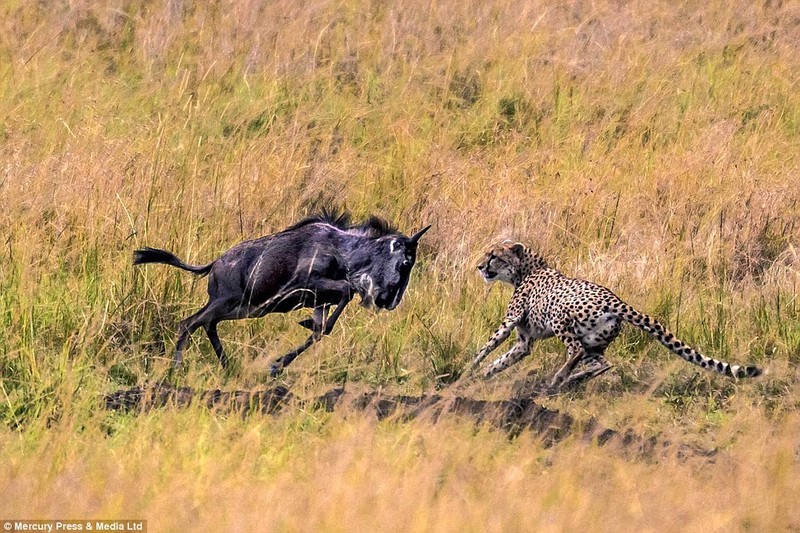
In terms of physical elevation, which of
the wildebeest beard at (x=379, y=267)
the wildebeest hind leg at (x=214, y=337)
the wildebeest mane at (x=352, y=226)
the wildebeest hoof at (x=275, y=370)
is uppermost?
the wildebeest mane at (x=352, y=226)

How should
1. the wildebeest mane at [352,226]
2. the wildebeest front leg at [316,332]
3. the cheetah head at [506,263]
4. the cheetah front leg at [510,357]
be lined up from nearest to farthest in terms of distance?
the wildebeest front leg at [316,332], the wildebeest mane at [352,226], the cheetah front leg at [510,357], the cheetah head at [506,263]

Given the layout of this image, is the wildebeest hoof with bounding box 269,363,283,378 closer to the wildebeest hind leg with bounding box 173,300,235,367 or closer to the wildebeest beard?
the wildebeest hind leg with bounding box 173,300,235,367

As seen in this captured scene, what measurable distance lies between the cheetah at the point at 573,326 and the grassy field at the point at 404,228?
14cm

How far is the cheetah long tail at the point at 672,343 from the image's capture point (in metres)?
7.28

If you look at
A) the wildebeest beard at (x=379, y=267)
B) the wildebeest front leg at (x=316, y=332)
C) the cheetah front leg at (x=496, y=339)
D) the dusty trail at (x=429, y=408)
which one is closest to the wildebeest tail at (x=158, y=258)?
the wildebeest front leg at (x=316, y=332)

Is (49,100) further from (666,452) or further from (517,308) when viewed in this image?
(666,452)

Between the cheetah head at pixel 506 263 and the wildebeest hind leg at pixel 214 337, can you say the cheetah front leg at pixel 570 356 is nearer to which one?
the cheetah head at pixel 506 263

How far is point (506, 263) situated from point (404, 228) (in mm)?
2018

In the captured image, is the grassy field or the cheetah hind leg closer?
the grassy field

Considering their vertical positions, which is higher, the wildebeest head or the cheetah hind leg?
the wildebeest head

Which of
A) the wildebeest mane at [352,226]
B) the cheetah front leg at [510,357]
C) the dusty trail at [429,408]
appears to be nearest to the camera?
the dusty trail at [429,408]

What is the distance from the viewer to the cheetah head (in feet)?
27.1

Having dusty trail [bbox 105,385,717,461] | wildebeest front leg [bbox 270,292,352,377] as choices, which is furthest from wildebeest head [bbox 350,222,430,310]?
dusty trail [bbox 105,385,717,461]

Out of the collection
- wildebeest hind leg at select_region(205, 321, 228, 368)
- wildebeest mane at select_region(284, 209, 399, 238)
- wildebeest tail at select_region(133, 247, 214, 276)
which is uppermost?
wildebeest mane at select_region(284, 209, 399, 238)
